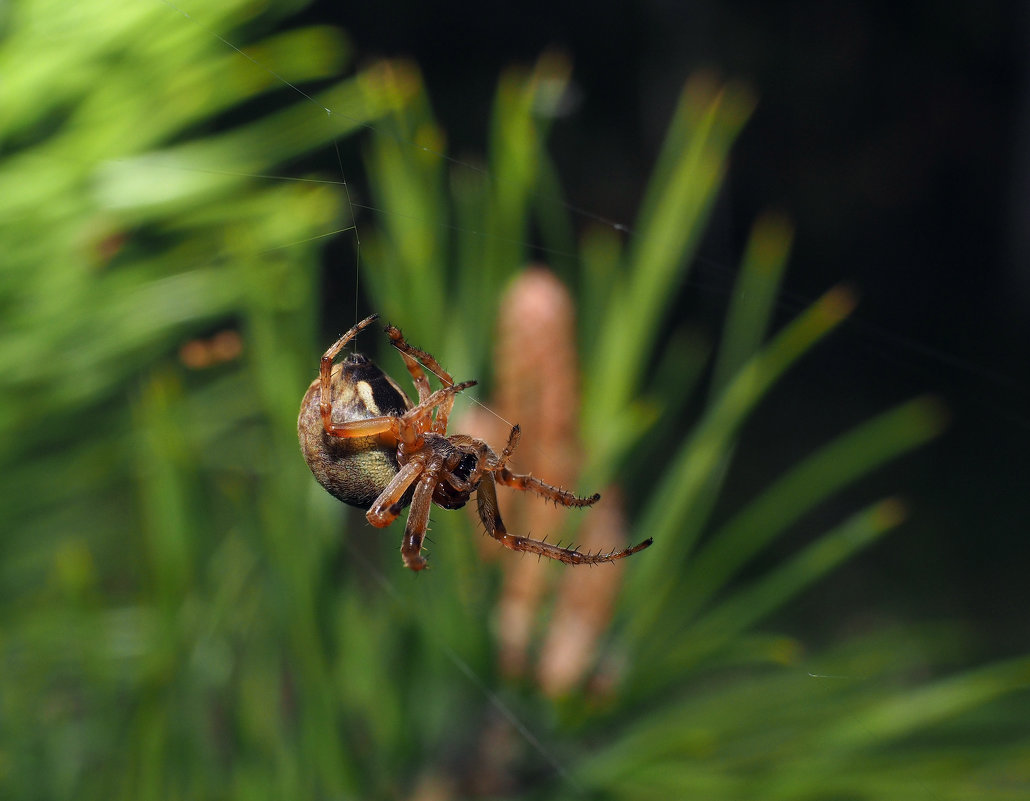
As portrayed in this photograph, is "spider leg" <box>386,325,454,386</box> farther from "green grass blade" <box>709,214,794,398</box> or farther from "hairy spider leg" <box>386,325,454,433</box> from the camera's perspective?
"green grass blade" <box>709,214,794,398</box>

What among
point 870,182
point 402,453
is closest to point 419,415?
point 402,453

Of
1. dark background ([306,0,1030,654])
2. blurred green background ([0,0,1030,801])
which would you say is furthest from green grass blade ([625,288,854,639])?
dark background ([306,0,1030,654])

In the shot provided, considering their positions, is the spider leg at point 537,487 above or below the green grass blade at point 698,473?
above

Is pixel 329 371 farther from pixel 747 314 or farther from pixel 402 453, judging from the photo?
pixel 747 314

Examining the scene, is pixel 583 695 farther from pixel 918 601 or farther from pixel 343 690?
pixel 918 601

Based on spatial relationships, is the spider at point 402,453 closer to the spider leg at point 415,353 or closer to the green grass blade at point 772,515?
the spider leg at point 415,353

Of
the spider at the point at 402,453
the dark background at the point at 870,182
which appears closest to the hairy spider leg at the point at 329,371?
the spider at the point at 402,453
